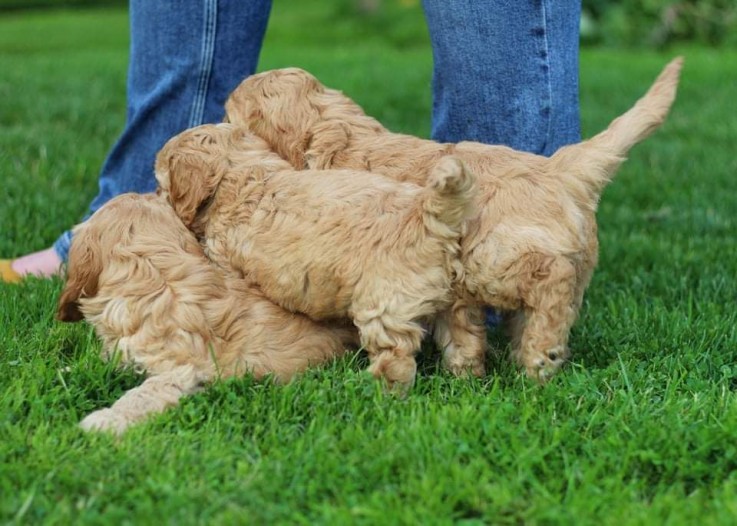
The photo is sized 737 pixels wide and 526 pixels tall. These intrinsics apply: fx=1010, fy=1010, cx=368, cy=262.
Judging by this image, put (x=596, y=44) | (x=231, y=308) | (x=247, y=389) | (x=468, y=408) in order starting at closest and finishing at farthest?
1. (x=468, y=408)
2. (x=247, y=389)
3. (x=231, y=308)
4. (x=596, y=44)

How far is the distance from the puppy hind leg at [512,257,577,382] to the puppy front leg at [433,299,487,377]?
0.47ft

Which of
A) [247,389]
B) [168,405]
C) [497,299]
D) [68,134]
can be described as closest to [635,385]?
[497,299]

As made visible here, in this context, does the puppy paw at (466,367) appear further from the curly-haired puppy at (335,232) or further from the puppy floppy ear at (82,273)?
the puppy floppy ear at (82,273)

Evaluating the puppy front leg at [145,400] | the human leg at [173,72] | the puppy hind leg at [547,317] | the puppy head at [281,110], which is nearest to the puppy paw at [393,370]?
the puppy hind leg at [547,317]

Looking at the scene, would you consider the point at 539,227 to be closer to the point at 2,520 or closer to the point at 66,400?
the point at 66,400

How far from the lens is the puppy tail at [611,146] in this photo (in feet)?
10.7

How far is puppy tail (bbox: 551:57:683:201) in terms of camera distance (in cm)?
327

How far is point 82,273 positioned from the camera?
346cm

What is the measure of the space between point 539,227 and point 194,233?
1.31 m

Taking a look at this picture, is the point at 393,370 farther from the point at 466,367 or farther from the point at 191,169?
the point at 191,169

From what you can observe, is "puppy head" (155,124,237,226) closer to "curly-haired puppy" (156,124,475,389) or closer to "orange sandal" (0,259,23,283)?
"curly-haired puppy" (156,124,475,389)

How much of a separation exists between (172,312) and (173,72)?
5.25 feet

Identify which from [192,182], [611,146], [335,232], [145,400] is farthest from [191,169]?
[611,146]

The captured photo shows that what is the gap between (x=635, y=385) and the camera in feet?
10.7
